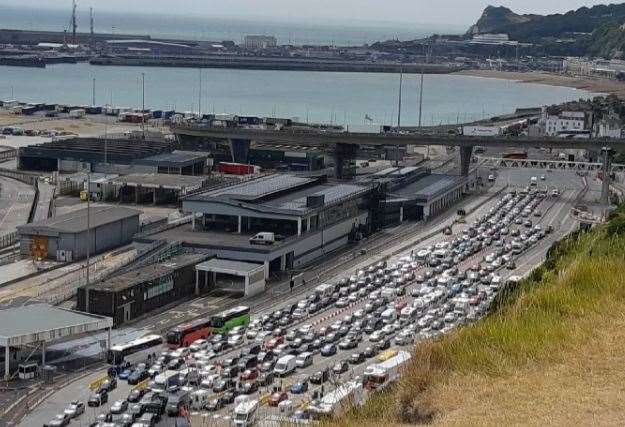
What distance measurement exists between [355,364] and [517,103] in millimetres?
22236

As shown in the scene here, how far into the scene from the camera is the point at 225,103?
24.8 metres

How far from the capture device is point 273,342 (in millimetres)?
5887

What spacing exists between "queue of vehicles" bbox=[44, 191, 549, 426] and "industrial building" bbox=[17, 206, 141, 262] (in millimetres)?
1937

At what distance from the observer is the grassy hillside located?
1.66 m

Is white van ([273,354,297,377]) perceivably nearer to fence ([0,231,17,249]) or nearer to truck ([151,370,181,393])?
truck ([151,370,181,393])

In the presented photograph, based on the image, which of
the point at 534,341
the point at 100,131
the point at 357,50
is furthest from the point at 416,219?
the point at 357,50

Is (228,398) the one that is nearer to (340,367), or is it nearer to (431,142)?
(340,367)

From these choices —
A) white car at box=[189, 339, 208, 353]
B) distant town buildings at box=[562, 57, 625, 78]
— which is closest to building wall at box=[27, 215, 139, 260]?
white car at box=[189, 339, 208, 353]

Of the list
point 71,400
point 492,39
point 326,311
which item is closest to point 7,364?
point 71,400

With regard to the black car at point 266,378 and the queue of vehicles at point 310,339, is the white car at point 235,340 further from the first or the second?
the black car at point 266,378

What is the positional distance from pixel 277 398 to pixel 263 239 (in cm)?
333

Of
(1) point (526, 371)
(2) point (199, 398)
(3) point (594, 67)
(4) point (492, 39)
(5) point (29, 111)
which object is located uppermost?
(1) point (526, 371)

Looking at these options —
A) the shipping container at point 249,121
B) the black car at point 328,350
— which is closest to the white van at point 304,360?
the black car at point 328,350

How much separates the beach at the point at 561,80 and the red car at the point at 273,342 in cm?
2156
